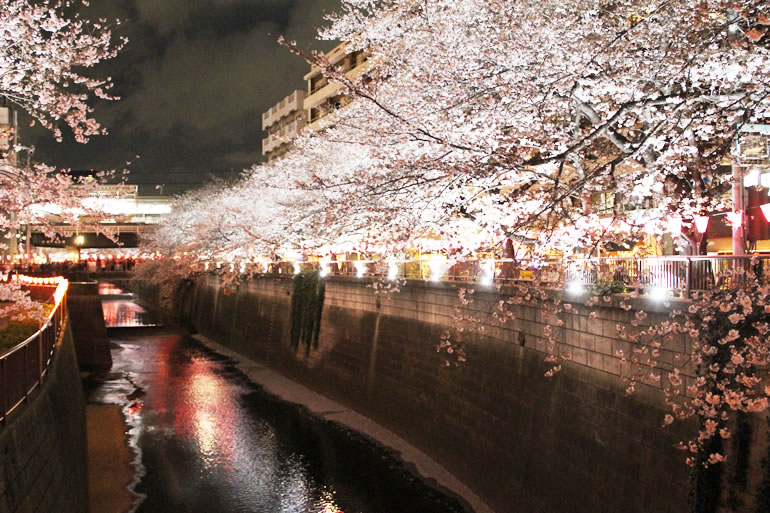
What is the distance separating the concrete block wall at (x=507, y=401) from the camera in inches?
379

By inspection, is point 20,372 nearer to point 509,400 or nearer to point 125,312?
point 509,400

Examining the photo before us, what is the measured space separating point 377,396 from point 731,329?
12.8 metres

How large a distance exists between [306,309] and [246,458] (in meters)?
9.72

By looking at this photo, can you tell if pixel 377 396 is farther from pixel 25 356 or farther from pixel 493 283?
pixel 25 356

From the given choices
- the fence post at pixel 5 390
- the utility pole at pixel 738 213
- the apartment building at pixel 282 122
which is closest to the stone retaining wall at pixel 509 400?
the utility pole at pixel 738 213

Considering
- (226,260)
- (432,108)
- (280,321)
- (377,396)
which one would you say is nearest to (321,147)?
(280,321)

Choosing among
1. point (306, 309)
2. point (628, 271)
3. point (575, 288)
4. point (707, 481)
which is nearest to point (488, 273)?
point (575, 288)

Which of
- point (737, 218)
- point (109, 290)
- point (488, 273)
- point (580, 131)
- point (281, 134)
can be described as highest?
point (281, 134)

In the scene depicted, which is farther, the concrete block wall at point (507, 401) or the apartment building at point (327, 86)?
the apartment building at point (327, 86)

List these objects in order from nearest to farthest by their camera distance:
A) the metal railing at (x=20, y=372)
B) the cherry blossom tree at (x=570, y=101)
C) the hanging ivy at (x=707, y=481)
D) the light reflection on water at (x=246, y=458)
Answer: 1. the metal railing at (x=20, y=372)
2. the hanging ivy at (x=707, y=481)
3. the cherry blossom tree at (x=570, y=101)
4. the light reflection on water at (x=246, y=458)

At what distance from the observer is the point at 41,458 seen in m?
7.54

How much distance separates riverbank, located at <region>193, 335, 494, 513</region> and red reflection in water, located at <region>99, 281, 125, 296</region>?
5619 centimetres

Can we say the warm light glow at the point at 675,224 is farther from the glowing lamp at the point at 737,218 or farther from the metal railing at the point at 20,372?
the metal railing at the point at 20,372

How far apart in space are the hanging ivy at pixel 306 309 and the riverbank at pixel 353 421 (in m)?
1.74
